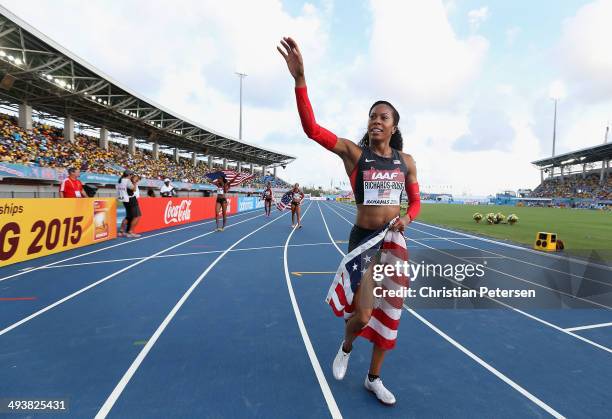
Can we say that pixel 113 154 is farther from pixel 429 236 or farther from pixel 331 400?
pixel 331 400

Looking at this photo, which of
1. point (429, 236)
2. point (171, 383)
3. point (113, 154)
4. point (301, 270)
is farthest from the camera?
point (113, 154)

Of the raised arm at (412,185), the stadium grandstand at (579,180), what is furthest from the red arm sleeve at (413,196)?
the stadium grandstand at (579,180)

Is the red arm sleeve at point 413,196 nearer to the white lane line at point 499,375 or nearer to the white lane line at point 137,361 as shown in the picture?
the white lane line at point 499,375

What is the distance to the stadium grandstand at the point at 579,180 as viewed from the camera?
175ft

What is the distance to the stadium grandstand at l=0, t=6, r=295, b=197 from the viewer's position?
18.2 metres

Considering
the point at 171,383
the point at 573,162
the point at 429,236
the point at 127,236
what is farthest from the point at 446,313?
the point at 573,162

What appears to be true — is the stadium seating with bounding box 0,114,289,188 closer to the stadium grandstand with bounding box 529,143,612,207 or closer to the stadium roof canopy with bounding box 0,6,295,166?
the stadium roof canopy with bounding box 0,6,295,166

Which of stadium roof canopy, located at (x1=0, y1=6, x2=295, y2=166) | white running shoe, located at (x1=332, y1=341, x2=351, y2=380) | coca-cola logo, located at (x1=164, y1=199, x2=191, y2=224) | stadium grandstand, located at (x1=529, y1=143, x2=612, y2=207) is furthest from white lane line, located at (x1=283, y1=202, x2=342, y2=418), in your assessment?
stadium grandstand, located at (x1=529, y1=143, x2=612, y2=207)

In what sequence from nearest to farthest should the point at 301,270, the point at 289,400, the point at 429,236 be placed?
the point at 289,400, the point at 301,270, the point at 429,236

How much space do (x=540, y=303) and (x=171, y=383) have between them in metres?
5.07

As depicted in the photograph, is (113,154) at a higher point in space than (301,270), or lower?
higher

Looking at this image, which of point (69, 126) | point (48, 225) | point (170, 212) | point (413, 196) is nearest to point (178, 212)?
point (170, 212)

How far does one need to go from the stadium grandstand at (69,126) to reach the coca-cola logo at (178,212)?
14.2 ft

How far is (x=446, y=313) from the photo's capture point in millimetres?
3988
